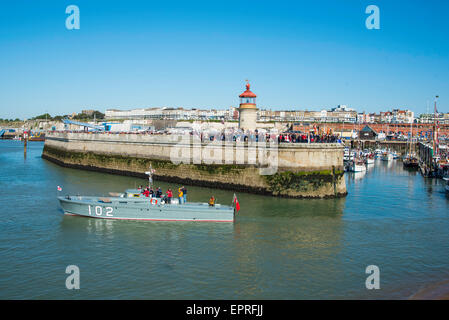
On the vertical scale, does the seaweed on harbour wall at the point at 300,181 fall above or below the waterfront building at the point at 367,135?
below

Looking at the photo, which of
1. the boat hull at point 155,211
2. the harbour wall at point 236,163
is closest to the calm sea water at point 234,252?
the boat hull at point 155,211

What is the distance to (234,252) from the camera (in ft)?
54.6

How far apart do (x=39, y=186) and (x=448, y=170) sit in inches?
1759

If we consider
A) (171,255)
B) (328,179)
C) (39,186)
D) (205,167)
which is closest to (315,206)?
(328,179)

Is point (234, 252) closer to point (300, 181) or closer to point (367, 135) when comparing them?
point (300, 181)

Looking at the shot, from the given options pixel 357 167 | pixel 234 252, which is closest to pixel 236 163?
pixel 234 252

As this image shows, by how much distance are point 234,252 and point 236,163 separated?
15.7m

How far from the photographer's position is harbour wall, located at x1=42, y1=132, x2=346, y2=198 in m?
29.0

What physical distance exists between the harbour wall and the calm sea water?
2324 millimetres

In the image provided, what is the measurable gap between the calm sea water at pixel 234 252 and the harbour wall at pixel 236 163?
7.63 ft

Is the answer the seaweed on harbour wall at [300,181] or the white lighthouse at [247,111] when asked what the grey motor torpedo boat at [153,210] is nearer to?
the seaweed on harbour wall at [300,181]

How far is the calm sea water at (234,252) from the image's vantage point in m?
13.2
